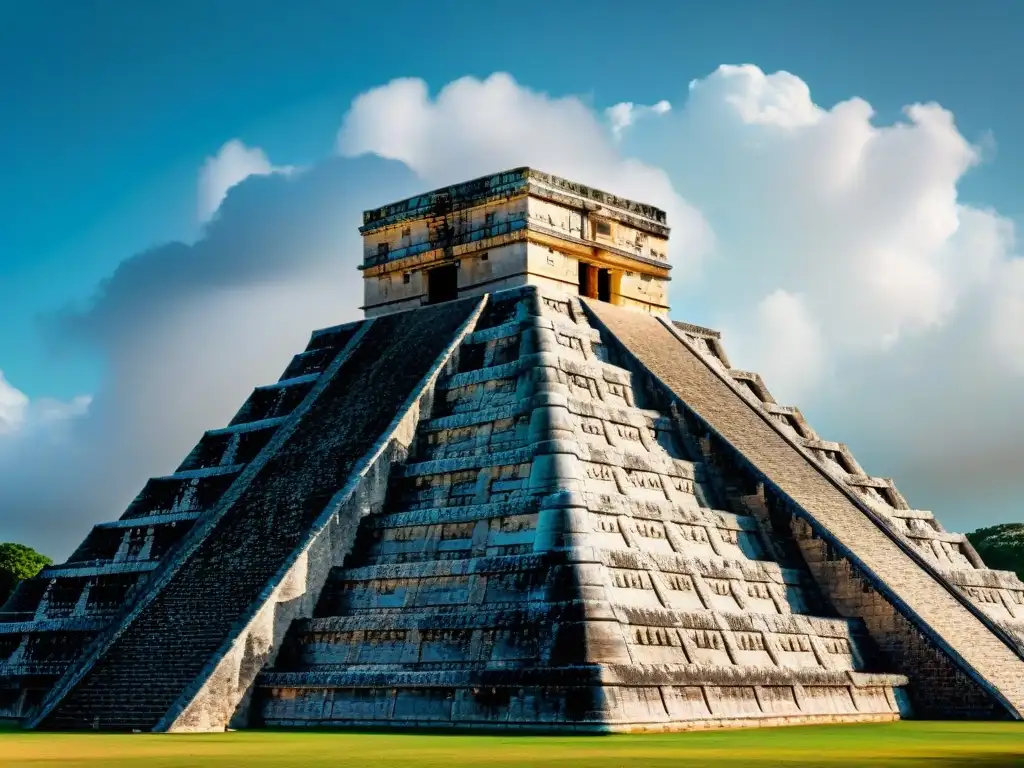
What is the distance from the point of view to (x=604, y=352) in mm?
24000

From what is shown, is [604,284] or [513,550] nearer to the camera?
[513,550]

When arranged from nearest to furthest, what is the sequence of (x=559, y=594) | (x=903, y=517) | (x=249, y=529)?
(x=559, y=594), (x=249, y=529), (x=903, y=517)

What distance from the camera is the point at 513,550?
18328 mm

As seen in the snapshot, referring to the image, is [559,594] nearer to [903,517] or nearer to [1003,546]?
[903,517]

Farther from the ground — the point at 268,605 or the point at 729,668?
the point at 268,605

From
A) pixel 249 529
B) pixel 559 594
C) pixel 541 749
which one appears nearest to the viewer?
pixel 541 749

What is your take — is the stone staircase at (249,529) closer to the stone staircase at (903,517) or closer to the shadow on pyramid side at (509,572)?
the shadow on pyramid side at (509,572)

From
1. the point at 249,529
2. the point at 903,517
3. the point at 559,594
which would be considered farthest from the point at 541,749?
the point at 903,517

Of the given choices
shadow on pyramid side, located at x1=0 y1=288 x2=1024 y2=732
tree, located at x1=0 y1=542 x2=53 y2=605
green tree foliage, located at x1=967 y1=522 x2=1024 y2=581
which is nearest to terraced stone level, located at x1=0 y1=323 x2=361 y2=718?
shadow on pyramid side, located at x1=0 y1=288 x2=1024 y2=732

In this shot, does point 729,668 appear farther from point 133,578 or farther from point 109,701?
point 133,578

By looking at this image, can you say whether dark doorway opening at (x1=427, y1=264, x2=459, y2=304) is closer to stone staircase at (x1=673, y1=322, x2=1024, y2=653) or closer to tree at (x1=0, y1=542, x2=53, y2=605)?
stone staircase at (x1=673, y1=322, x2=1024, y2=653)

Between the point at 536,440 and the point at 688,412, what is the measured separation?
3894 millimetres

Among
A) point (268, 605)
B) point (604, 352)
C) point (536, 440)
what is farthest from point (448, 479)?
point (604, 352)

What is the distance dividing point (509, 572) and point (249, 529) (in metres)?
5.08
